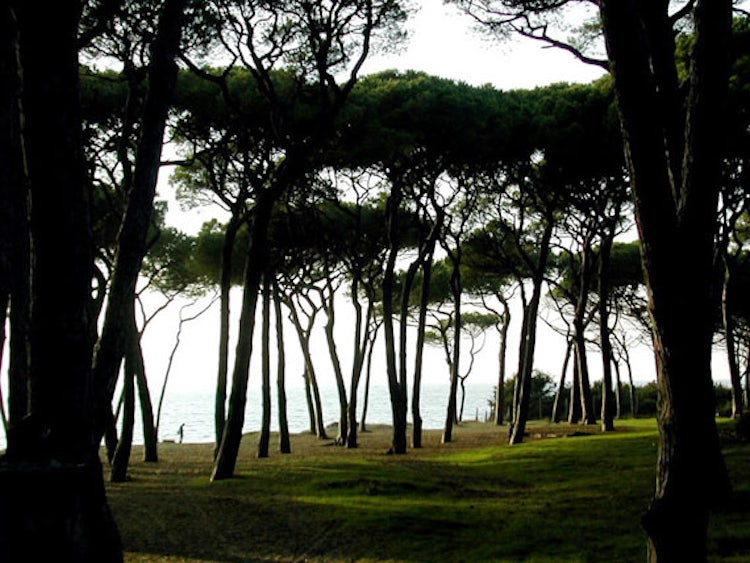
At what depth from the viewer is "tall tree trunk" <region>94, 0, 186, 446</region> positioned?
20.7ft

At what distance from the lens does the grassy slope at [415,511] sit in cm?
616

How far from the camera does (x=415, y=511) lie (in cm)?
784

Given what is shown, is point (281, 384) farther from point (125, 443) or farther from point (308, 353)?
point (125, 443)

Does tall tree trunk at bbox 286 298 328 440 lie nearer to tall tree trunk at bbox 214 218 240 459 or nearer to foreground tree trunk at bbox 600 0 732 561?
tall tree trunk at bbox 214 218 240 459

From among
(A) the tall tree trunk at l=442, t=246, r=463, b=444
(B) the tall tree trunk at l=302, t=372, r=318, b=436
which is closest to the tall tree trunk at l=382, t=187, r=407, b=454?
(A) the tall tree trunk at l=442, t=246, r=463, b=444

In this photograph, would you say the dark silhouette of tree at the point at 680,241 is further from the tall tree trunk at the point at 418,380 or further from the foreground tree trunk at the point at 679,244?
the tall tree trunk at the point at 418,380

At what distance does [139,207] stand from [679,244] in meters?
4.48

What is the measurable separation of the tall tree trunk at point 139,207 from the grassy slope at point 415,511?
1764 millimetres

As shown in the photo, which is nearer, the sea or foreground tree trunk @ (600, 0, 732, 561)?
foreground tree trunk @ (600, 0, 732, 561)

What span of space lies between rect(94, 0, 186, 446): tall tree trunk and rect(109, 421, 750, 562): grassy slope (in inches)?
69.5

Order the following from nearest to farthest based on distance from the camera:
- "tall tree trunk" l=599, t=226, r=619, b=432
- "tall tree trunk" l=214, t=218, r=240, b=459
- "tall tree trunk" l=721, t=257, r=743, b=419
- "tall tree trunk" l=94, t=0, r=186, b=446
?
"tall tree trunk" l=94, t=0, r=186, b=446 → "tall tree trunk" l=214, t=218, r=240, b=459 → "tall tree trunk" l=721, t=257, r=743, b=419 → "tall tree trunk" l=599, t=226, r=619, b=432

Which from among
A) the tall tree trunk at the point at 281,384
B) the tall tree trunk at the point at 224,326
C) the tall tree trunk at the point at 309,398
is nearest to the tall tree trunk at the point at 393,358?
the tall tree trunk at the point at 281,384

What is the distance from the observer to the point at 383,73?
18.0 metres

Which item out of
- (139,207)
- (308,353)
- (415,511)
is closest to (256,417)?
(308,353)
